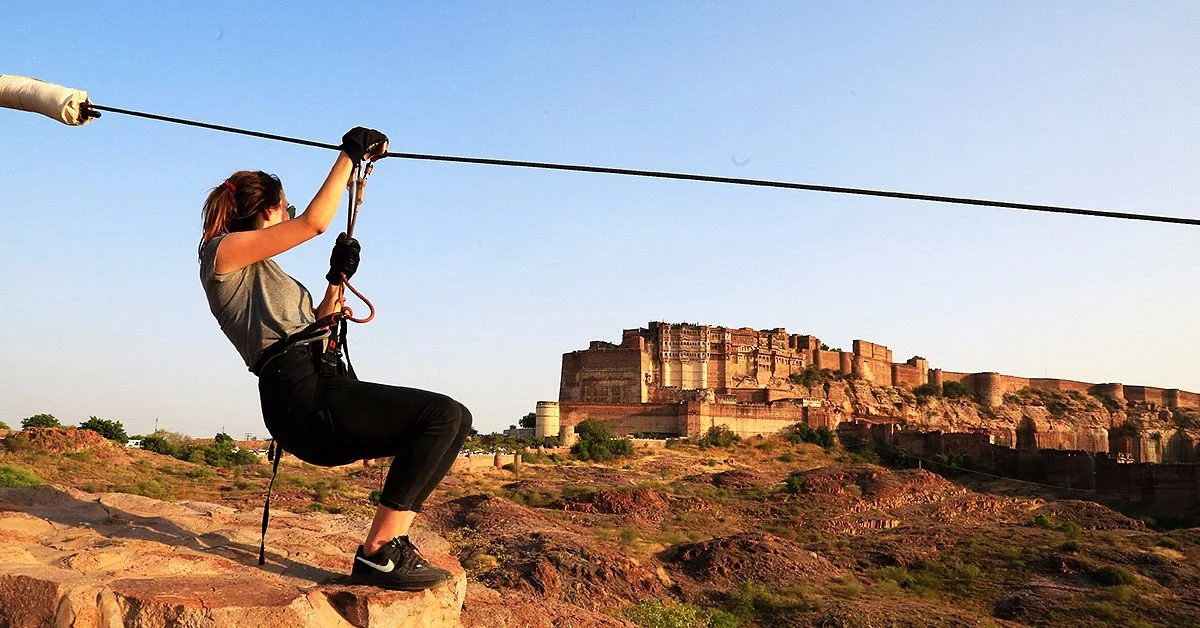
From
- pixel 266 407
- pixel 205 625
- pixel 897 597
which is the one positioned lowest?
pixel 897 597

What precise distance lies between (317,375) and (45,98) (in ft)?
6.13

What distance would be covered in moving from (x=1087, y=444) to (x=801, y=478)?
32319mm

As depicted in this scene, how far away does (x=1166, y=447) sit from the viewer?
50.2 metres

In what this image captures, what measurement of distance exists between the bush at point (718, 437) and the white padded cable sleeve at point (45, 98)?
156 feet

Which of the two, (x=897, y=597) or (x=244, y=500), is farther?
(x=244, y=500)

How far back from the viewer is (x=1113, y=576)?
14281mm

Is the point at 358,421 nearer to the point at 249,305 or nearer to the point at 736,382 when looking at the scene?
the point at 249,305

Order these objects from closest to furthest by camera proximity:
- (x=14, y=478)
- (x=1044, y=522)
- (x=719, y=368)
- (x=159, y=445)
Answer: (x=14, y=478)
(x=1044, y=522)
(x=159, y=445)
(x=719, y=368)

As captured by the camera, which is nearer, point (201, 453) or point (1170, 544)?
point (1170, 544)

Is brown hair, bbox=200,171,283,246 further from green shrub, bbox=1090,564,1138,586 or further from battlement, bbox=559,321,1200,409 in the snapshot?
battlement, bbox=559,321,1200,409

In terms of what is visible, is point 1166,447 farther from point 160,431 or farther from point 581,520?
point 160,431

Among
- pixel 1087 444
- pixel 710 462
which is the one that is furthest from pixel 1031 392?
pixel 710 462

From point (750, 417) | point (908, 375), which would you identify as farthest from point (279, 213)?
point (908, 375)

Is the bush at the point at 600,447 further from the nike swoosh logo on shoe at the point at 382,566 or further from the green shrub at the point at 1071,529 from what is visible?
the nike swoosh logo on shoe at the point at 382,566
